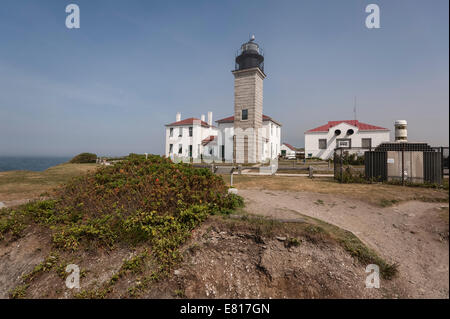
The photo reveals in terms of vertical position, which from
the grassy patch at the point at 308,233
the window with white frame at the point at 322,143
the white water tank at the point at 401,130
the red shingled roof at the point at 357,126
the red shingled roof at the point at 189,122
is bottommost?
the grassy patch at the point at 308,233

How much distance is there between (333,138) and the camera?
35.9 m

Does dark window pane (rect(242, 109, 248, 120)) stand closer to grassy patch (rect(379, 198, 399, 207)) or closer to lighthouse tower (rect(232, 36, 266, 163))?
lighthouse tower (rect(232, 36, 266, 163))

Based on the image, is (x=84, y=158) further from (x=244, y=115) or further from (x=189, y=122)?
(x=244, y=115)

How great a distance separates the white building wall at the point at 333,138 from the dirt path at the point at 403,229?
30926 mm

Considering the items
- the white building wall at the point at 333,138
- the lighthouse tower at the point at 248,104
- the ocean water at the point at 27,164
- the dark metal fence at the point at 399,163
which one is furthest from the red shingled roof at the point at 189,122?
the dark metal fence at the point at 399,163

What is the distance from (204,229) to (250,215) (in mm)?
1257

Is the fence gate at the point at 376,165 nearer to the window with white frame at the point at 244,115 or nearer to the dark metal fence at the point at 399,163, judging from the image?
the dark metal fence at the point at 399,163

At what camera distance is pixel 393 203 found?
668 centimetres

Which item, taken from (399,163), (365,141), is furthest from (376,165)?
(365,141)

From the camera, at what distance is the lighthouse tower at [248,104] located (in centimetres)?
2808

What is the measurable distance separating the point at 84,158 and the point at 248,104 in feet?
89.7

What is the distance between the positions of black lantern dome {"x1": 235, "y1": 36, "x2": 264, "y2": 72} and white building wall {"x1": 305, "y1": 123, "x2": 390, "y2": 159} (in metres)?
16.2
